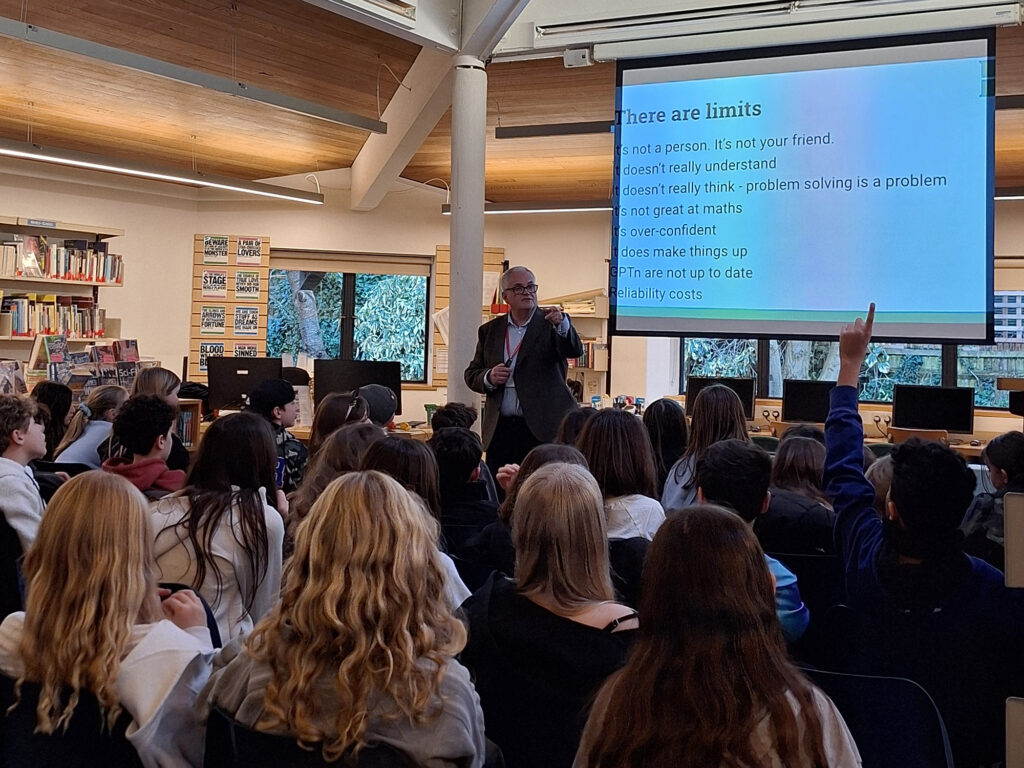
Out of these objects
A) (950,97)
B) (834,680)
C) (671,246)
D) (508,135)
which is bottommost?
(834,680)

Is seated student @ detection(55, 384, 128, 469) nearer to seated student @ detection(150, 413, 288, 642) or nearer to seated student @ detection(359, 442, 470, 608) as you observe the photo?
seated student @ detection(150, 413, 288, 642)

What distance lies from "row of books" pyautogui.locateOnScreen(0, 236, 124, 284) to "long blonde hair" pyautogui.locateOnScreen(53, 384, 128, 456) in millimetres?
4204

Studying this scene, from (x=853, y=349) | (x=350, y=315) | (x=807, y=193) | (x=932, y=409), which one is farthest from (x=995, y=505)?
(x=350, y=315)

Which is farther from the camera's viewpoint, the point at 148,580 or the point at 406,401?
the point at 406,401

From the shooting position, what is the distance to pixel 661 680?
3.85 ft

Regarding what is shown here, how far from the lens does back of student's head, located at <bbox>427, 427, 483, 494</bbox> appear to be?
268 centimetres

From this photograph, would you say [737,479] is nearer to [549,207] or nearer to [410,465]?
[410,465]

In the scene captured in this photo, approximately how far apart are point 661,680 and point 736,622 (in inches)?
5.1

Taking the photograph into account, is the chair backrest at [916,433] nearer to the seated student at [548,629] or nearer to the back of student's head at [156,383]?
the back of student's head at [156,383]

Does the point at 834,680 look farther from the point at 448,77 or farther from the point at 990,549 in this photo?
the point at 448,77

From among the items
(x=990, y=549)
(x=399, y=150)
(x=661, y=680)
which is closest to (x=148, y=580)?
(x=661, y=680)

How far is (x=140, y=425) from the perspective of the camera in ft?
8.52

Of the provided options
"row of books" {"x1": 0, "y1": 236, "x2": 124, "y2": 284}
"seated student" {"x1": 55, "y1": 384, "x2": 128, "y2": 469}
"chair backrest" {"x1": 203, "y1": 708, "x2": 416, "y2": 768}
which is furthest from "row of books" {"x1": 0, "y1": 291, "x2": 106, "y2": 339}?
"chair backrest" {"x1": 203, "y1": 708, "x2": 416, "y2": 768}

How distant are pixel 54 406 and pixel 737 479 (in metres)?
3.06
